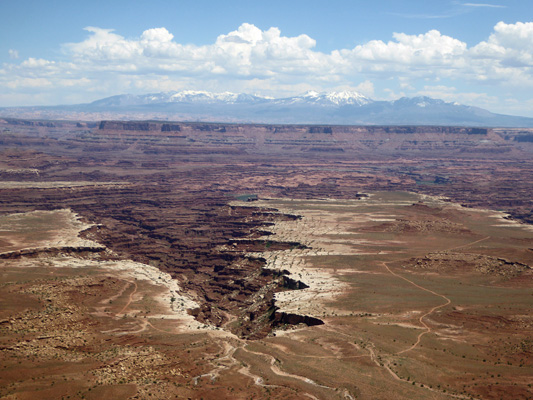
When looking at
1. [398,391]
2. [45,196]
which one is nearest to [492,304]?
[398,391]

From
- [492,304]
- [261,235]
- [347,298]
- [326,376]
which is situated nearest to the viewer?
[326,376]

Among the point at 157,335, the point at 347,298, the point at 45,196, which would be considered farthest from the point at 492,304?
the point at 45,196

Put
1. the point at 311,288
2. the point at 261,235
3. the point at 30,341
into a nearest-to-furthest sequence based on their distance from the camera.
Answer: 1. the point at 30,341
2. the point at 311,288
3. the point at 261,235

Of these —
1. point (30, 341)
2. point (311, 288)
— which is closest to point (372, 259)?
point (311, 288)

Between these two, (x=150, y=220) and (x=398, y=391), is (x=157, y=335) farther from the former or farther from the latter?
(x=150, y=220)

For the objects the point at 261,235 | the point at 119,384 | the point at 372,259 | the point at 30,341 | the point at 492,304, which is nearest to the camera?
the point at 119,384

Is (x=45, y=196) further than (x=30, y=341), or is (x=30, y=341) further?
(x=45, y=196)

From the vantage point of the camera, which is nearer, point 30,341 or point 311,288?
point 30,341

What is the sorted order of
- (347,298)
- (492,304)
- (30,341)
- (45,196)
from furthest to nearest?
(45,196)
(347,298)
(492,304)
(30,341)

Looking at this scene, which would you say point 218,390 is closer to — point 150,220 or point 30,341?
point 30,341
